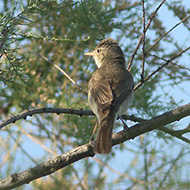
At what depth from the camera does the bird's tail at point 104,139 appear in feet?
9.40

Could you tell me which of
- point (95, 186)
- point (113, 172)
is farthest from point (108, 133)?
point (113, 172)

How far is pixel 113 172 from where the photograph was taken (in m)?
4.18

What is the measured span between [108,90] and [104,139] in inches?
31.9

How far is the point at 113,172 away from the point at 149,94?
1055 millimetres

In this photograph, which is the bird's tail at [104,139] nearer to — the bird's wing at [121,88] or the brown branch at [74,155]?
the brown branch at [74,155]

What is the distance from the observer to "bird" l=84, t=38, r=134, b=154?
3.10m

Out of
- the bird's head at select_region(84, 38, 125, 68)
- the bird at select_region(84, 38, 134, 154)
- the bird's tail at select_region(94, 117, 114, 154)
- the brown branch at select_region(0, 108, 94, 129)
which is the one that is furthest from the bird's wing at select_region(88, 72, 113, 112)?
the bird's head at select_region(84, 38, 125, 68)

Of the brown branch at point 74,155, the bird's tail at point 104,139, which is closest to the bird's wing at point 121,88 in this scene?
the bird's tail at point 104,139

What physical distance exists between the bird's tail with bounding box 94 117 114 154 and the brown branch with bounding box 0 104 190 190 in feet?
0.23

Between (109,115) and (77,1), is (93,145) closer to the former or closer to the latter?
(109,115)

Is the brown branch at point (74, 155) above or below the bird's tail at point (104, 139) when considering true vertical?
below

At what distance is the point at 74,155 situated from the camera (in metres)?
2.65

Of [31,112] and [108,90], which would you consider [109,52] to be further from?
[31,112]

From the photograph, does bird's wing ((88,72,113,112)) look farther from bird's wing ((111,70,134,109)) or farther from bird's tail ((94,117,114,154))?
bird's tail ((94,117,114,154))
